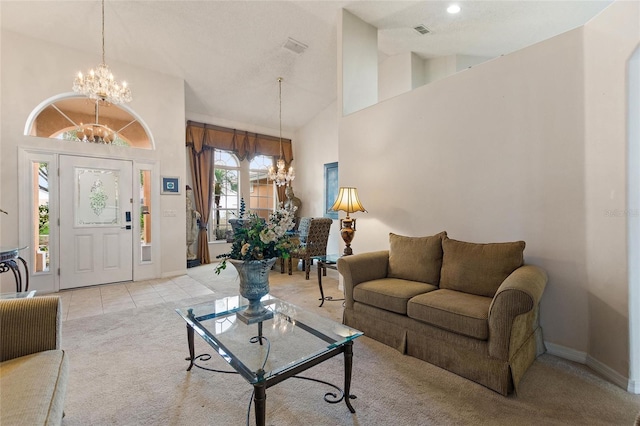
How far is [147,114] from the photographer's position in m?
4.75

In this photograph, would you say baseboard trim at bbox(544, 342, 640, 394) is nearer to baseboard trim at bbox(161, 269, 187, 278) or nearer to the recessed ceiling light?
the recessed ceiling light

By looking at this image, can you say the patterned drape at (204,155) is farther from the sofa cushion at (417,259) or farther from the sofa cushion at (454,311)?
the sofa cushion at (454,311)

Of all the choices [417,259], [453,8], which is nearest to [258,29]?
[453,8]

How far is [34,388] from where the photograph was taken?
3.70 ft

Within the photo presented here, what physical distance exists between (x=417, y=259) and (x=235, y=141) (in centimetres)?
542

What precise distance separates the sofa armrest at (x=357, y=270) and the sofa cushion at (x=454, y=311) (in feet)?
1.92

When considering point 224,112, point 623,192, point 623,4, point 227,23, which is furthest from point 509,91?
point 224,112

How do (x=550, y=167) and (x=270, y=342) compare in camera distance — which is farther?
(x=550, y=167)

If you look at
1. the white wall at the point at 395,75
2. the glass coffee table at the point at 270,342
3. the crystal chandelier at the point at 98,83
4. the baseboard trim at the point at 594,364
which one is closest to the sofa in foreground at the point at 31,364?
the glass coffee table at the point at 270,342

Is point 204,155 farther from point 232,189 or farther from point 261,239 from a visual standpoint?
point 261,239

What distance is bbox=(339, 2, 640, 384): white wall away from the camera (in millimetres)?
2004

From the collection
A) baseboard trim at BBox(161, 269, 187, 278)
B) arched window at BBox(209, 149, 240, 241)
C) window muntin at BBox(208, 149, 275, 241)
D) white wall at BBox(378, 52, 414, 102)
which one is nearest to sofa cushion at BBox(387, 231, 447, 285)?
white wall at BBox(378, 52, 414, 102)

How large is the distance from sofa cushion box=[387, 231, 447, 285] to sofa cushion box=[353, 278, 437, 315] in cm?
8

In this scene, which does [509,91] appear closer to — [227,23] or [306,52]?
[306,52]
